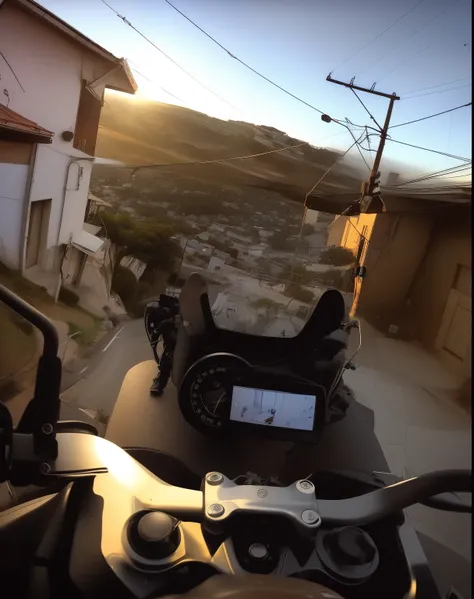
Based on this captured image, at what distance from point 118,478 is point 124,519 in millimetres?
66

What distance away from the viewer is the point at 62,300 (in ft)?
3.16

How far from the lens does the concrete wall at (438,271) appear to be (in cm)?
62

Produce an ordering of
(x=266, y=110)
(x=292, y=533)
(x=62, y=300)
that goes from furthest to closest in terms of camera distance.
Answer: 1. (x=62, y=300)
2. (x=266, y=110)
3. (x=292, y=533)

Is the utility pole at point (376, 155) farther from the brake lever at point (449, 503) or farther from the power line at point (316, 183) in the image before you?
the brake lever at point (449, 503)

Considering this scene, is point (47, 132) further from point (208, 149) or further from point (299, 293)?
point (299, 293)

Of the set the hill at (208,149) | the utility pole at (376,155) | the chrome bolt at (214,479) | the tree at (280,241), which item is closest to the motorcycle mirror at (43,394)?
the chrome bolt at (214,479)

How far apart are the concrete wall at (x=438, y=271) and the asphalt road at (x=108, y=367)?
20.9 inches

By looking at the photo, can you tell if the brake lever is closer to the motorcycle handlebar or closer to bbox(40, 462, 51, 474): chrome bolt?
the motorcycle handlebar

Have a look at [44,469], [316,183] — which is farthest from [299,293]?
[44,469]

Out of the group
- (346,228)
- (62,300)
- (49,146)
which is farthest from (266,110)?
(62,300)

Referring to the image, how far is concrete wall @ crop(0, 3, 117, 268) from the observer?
800 millimetres

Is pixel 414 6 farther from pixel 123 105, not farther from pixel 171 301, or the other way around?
pixel 171 301

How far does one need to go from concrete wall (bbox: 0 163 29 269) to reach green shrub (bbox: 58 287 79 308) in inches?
3.6

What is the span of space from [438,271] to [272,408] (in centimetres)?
33
